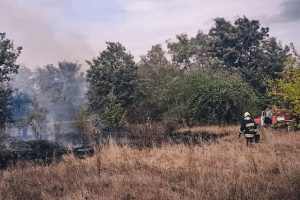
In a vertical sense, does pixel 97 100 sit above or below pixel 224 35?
below

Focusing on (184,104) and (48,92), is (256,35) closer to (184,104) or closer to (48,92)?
(184,104)

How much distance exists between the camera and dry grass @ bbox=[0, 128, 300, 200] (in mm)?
7092

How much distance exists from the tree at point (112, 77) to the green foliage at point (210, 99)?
517 cm

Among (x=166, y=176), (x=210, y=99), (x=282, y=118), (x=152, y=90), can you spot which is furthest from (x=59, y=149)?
(x=152, y=90)

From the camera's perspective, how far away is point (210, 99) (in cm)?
2633

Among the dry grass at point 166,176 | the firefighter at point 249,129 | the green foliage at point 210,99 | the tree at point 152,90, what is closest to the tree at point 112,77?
the tree at point 152,90

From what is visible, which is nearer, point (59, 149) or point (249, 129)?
point (249, 129)

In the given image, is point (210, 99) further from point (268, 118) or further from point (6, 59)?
point (6, 59)

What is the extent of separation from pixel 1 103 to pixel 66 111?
44.9m

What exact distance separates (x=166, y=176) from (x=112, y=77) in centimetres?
2389

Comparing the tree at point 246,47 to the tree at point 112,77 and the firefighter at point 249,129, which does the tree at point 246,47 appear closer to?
the tree at point 112,77

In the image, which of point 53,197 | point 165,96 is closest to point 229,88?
point 165,96

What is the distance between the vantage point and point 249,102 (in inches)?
1113

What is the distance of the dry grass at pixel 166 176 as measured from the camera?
23.3 feet
